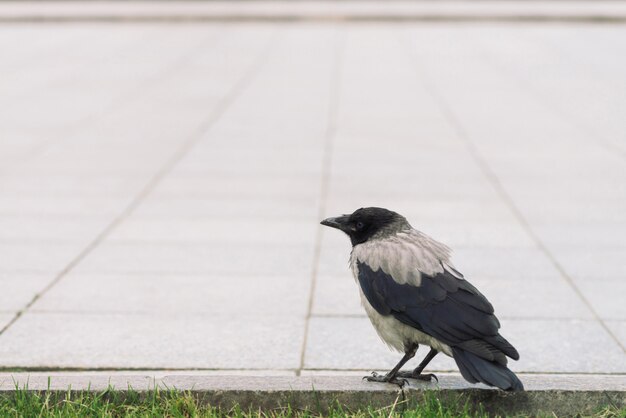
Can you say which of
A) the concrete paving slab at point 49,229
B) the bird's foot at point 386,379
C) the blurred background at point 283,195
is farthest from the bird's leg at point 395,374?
the concrete paving slab at point 49,229

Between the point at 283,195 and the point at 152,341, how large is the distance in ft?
15.4

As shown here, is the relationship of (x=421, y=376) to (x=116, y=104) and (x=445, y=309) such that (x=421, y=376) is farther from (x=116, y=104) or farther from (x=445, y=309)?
(x=116, y=104)

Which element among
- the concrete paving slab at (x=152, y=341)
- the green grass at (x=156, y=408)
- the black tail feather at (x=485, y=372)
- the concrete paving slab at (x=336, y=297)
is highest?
the black tail feather at (x=485, y=372)

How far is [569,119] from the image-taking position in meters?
16.0

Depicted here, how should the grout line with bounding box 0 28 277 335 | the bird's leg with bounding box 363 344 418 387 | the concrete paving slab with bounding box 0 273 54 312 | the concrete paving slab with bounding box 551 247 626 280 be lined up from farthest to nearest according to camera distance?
the concrete paving slab with bounding box 551 247 626 280 < the grout line with bounding box 0 28 277 335 < the concrete paving slab with bounding box 0 273 54 312 < the bird's leg with bounding box 363 344 418 387

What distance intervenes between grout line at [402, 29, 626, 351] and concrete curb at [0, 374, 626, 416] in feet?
4.24

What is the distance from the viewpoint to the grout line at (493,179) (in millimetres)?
7527

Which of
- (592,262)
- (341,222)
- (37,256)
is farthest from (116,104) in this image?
(341,222)

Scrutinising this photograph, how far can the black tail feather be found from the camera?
4.77 m

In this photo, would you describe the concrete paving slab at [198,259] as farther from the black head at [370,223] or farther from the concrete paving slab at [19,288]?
the black head at [370,223]

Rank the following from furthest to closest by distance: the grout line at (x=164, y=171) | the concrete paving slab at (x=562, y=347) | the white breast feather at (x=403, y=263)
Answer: the grout line at (x=164, y=171) < the concrete paving slab at (x=562, y=347) < the white breast feather at (x=403, y=263)

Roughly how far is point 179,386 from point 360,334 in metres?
1.61

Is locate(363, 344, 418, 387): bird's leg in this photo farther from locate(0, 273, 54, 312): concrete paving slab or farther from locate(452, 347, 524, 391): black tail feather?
locate(0, 273, 54, 312): concrete paving slab

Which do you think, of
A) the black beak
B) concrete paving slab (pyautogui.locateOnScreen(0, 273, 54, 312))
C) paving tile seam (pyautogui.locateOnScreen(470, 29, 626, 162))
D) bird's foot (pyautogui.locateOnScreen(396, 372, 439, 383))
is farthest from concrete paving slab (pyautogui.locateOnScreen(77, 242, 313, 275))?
paving tile seam (pyautogui.locateOnScreen(470, 29, 626, 162))
